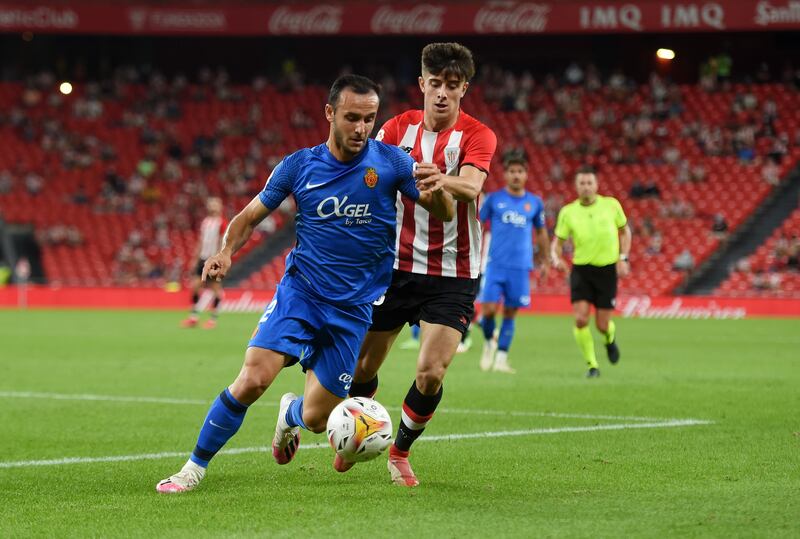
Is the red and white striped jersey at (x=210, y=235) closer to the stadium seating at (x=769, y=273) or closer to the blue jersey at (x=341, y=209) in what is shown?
the stadium seating at (x=769, y=273)

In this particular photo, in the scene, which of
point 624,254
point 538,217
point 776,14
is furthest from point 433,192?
point 776,14

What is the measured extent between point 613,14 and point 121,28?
16110 millimetres

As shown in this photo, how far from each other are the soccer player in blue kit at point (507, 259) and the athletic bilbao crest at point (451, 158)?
26.1 ft

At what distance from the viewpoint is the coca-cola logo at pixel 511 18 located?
3953 cm

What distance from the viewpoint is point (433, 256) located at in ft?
25.2

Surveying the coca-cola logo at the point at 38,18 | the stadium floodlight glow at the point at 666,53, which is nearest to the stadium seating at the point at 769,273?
the stadium floodlight glow at the point at 666,53

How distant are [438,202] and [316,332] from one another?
0.98m

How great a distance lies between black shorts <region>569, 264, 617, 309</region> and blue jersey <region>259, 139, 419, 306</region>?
8055 mm

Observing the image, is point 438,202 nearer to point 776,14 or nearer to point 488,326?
point 488,326

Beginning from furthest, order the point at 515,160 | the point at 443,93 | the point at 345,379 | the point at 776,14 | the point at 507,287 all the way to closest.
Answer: the point at 776,14
the point at 507,287
the point at 515,160
the point at 443,93
the point at 345,379

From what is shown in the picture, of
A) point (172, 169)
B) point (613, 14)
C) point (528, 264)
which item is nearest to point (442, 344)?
point (528, 264)

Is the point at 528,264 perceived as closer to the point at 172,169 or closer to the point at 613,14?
the point at 613,14

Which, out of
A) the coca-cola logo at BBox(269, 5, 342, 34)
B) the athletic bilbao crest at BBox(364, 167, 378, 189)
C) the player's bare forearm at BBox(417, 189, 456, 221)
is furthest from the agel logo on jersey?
the coca-cola logo at BBox(269, 5, 342, 34)

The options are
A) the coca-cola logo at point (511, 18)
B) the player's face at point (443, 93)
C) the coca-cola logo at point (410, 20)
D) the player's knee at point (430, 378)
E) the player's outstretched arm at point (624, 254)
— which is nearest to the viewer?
the player's knee at point (430, 378)
